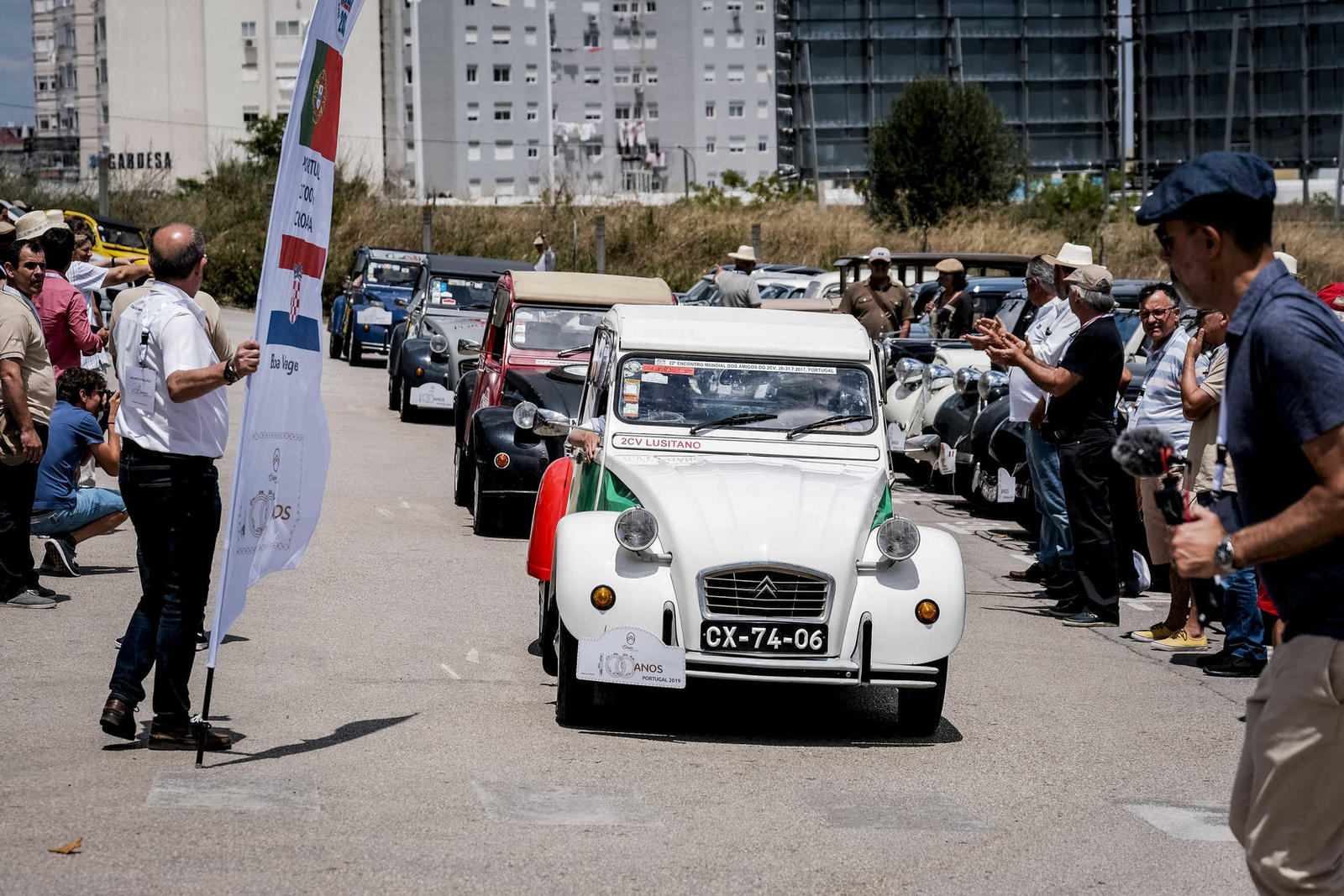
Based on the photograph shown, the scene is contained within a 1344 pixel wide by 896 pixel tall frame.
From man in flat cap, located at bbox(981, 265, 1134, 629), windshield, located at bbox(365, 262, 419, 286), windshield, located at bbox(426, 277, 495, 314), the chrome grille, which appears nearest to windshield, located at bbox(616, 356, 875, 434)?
the chrome grille

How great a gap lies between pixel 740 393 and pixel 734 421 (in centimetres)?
20

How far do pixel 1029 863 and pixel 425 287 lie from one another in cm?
1781

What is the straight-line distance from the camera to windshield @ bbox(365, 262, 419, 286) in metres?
29.4

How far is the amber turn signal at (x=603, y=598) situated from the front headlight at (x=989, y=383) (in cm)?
797

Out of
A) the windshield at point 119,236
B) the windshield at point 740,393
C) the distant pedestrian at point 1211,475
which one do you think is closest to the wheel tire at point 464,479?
the windshield at point 740,393

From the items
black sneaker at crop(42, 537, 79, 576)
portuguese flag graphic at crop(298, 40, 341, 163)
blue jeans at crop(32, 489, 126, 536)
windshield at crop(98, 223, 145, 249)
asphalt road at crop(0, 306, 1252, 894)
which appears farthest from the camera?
windshield at crop(98, 223, 145, 249)

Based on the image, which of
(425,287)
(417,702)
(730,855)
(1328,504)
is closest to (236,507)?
(417,702)

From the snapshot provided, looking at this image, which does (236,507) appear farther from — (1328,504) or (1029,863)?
(1328,504)

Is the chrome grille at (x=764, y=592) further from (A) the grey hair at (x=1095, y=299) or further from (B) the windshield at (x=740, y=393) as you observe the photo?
(A) the grey hair at (x=1095, y=299)

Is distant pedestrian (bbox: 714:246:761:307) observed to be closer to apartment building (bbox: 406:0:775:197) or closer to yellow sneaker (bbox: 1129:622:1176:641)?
yellow sneaker (bbox: 1129:622:1176:641)

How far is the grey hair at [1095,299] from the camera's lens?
9797mm

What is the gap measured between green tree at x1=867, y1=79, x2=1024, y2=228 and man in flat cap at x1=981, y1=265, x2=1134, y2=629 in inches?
2264

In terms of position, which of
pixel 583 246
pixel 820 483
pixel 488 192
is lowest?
pixel 820 483

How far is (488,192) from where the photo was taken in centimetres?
11812
